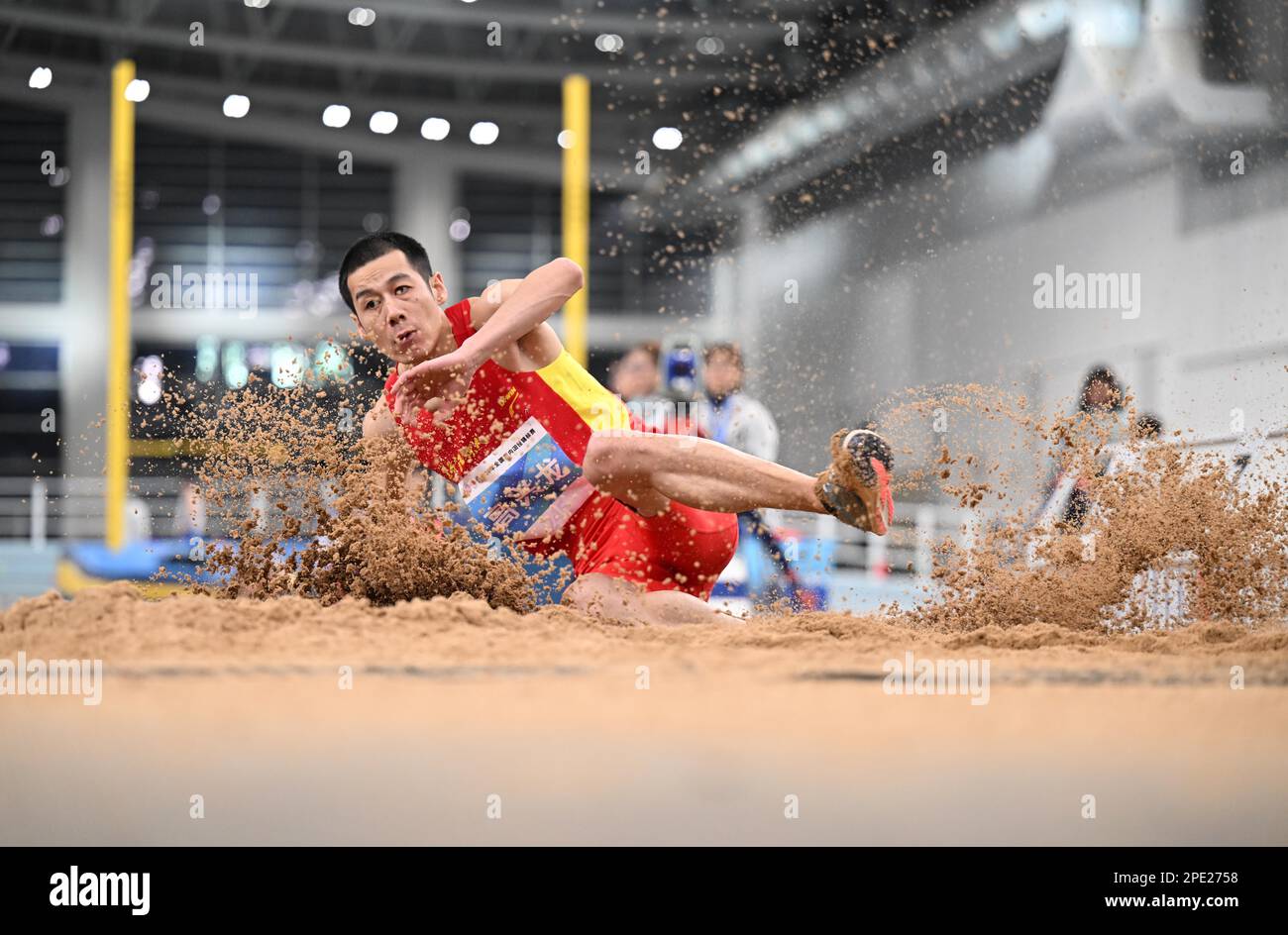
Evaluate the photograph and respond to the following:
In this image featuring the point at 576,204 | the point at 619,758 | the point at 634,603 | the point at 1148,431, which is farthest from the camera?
the point at 576,204

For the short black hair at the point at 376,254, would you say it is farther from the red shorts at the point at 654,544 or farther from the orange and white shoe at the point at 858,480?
the orange and white shoe at the point at 858,480

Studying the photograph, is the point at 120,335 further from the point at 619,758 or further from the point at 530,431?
the point at 619,758

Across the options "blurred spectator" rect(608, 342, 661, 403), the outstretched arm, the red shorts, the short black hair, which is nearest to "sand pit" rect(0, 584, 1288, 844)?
the outstretched arm

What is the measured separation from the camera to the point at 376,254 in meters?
3.13

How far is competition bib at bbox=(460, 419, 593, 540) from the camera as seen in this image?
10.5 feet

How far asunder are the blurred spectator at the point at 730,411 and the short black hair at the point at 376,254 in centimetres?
223

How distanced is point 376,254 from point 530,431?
0.60 metres

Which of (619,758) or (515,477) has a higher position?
(515,477)

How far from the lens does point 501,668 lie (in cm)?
154

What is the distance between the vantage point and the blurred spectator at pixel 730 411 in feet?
17.2

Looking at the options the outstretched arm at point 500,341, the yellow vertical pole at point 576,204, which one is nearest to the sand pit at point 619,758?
the outstretched arm at point 500,341

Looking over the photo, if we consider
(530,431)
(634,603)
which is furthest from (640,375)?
(634,603)

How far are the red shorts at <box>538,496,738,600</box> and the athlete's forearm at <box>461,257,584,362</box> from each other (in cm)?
54

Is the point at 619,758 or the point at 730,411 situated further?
the point at 730,411
